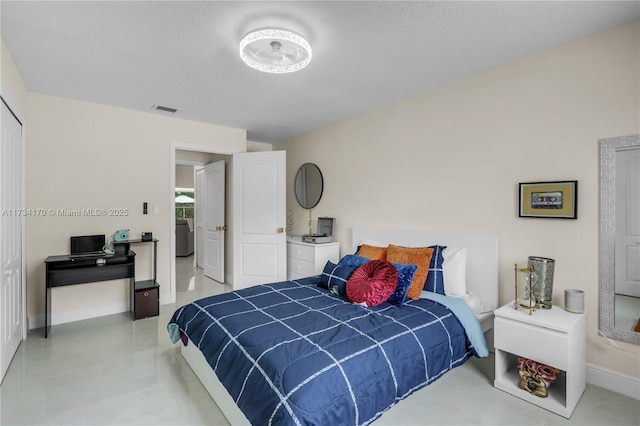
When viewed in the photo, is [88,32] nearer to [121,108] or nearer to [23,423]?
[121,108]

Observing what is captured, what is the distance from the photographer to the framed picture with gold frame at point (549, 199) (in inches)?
90.1

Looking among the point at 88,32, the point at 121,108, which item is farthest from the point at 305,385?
the point at 121,108

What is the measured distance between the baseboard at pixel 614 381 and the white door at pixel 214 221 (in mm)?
4688

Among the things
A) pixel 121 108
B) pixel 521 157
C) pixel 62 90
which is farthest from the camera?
pixel 121 108

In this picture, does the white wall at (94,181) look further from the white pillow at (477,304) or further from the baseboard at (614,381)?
the baseboard at (614,381)

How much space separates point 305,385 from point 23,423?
5.86 feet

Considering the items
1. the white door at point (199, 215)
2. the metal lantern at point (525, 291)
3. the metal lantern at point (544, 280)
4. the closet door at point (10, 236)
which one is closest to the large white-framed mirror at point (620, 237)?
the metal lantern at point (544, 280)

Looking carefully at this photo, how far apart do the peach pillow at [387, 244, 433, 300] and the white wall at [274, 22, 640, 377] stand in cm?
51

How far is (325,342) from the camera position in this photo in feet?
5.71

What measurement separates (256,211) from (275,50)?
2.67 m

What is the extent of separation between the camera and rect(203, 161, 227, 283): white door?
17.4 ft

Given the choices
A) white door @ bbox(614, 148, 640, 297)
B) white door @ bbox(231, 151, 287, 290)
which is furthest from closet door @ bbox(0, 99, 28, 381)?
white door @ bbox(614, 148, 640, 297)

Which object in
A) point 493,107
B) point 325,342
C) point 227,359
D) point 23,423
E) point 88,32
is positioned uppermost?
point 88,32

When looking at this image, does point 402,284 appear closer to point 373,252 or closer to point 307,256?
point 373,252
